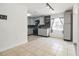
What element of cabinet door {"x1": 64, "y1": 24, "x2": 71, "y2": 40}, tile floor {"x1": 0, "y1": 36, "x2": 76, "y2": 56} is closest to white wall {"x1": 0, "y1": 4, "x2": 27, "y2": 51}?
tile floor {"x1": 0, "y1": 36, "x2": 76, "y2": 56}

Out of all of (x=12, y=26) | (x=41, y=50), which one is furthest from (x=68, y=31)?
(x=12, y=26)

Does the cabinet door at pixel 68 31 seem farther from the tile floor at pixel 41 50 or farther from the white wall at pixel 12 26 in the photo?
the white wall at pixel 12 26

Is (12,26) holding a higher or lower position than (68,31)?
higher

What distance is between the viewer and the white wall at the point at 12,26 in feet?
11.4

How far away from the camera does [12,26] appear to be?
12.8 feet

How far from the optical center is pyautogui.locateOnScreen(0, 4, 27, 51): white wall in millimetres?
3473

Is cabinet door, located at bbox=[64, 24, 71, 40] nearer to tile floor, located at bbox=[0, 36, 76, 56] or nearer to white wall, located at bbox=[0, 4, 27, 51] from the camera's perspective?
tile floor, located at bbox=[0, 36, 76, 56]

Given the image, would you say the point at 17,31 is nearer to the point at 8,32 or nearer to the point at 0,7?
the point at 8,32

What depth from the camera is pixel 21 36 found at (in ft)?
14.9

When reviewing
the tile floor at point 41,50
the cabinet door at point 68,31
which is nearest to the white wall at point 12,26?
the tile floor at point 41,50

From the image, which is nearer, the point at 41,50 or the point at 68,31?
the point at 41,50

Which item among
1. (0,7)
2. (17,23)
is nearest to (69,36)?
(17,23)

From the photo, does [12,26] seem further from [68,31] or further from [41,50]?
[68,31]

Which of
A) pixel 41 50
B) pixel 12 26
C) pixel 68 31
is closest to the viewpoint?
pixel 41 50
